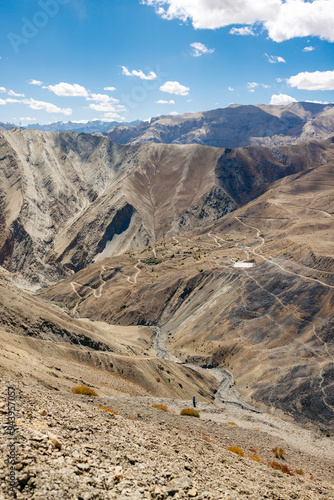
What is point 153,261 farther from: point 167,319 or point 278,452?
point 278,452

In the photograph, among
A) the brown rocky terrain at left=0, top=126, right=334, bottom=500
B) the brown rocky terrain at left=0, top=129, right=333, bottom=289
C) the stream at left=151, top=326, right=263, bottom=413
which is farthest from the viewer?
the brown rocky terrain at left=0, top=129, right=333, bottom=289

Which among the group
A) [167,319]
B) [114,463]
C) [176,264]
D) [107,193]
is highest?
[107,193]

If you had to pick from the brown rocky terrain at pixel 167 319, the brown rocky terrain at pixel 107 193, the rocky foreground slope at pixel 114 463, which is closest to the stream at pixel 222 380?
the brown rocky terrain at pixel 167 319

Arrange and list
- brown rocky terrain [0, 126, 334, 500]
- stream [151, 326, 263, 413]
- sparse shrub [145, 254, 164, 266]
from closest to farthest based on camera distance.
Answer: brown rocky terrain [0, 126, 334, 500]
stream [151, 326, 263, 413]
sparse shrub [145, 254, 164, 266]

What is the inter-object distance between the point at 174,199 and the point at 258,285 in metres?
98.2

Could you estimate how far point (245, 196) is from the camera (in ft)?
537

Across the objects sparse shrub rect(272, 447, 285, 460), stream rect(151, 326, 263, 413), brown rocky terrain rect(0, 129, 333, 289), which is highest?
brown rocky terrain rect(0, 129, 333, 289)

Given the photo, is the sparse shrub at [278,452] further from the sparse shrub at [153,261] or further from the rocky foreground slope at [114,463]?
the sparse shrub at [153,261]

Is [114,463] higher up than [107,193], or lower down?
lower down

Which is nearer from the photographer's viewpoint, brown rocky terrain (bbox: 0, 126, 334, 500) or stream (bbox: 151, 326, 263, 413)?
brown rocky terrain (bbox: 0, 126, 334, 500)

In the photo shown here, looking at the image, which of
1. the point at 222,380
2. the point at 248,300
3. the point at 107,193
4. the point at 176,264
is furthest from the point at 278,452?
the point at 107,193

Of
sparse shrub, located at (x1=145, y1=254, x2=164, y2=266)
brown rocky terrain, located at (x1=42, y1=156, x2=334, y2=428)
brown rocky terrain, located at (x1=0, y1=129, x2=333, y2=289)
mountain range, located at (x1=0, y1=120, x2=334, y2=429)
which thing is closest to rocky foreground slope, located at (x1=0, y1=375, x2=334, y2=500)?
mountain range, located at (x1=0, y1=120, x2=334, y2=429)

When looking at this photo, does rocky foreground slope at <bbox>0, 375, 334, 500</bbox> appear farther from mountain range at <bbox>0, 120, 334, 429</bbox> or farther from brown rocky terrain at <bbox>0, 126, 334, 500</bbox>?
mountain range at <bbox>0, 120, 334, 429</bbox>

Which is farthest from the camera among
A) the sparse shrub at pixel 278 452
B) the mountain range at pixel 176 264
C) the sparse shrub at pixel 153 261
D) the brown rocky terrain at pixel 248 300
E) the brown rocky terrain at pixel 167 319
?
the sparse shrub at pixel 153 261
